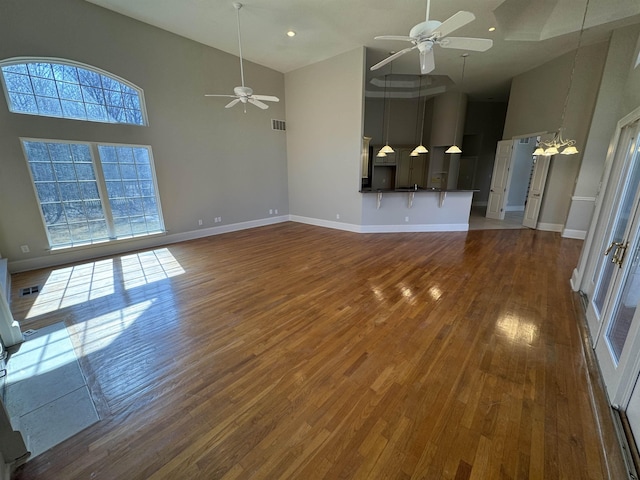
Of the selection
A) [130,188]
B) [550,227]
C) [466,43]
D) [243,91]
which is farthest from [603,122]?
[130,188]

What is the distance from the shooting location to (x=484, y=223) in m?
7.40

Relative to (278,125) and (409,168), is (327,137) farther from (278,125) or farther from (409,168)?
(409,168)

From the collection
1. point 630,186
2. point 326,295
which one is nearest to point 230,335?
point 326,295

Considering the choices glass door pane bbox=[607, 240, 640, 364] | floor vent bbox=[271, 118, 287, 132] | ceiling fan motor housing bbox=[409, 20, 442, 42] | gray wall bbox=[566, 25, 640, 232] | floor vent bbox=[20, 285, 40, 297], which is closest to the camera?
glass door pane bbox=[607, 240, 640, 364]

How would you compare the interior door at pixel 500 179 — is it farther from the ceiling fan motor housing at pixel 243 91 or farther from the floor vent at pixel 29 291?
the floor vent at pixel 29 291

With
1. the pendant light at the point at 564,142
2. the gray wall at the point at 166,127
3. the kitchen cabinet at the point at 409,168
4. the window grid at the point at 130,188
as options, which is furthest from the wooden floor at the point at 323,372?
the kitchen cabinet at the point at 409,168

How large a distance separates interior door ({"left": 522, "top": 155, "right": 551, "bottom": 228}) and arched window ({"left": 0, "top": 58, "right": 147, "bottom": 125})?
9402mm

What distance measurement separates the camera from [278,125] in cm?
697

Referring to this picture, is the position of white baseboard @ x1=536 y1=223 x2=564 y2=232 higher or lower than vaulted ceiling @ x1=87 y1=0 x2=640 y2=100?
lower

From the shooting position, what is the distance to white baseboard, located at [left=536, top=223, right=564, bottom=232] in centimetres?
655

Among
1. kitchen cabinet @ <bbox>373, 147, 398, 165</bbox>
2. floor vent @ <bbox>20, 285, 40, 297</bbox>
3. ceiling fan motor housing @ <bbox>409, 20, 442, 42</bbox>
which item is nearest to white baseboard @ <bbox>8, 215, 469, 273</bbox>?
floor vent @ <bbox>20, 285, 40, 297</bbox>

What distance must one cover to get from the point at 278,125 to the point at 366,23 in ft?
10.7

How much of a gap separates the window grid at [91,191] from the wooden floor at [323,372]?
85 cm

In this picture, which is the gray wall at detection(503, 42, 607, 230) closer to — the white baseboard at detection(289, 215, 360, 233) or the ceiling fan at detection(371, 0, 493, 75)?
the white baseboard at detection(289, 215, 360, 233)
